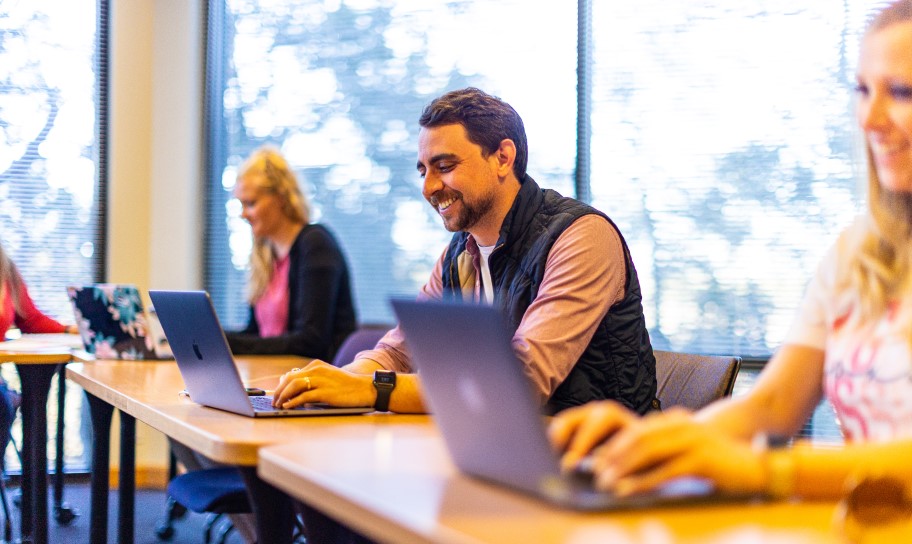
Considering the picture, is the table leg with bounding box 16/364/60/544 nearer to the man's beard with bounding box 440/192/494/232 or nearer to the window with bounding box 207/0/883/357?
the man's beard with bounding box 440/192/494/232

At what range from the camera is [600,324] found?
81.4 inches

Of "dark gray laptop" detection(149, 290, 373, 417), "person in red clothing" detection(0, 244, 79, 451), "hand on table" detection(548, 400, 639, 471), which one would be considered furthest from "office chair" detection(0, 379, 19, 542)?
"hand on table" detection(548, 400, 639, 471)

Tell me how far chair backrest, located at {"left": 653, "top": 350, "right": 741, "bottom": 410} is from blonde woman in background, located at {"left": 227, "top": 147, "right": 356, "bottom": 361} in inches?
65.2

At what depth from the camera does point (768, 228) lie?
3633mm

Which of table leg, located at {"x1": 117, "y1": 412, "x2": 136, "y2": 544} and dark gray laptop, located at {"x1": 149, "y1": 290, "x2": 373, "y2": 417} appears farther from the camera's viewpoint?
table leg, located at {"x1": 117, "y1": 412, "x2": 136, "y2": 544}

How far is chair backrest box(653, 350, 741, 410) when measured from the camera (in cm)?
200

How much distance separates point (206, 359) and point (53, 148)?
3532 mm

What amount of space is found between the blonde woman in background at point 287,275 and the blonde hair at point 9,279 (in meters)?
0.92

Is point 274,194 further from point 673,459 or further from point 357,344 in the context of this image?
point 673,459

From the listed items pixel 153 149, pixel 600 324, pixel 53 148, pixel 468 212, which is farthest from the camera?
pixel 153 149

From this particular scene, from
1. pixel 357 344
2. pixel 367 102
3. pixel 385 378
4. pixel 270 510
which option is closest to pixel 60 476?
pixel 357 344

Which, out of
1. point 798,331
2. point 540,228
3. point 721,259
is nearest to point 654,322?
point 721,259

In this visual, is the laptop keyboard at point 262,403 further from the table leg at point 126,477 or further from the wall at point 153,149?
the wall at point 153,149

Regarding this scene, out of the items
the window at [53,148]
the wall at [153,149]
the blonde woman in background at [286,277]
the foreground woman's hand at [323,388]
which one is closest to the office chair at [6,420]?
the blonde woman in background at [286,277]
